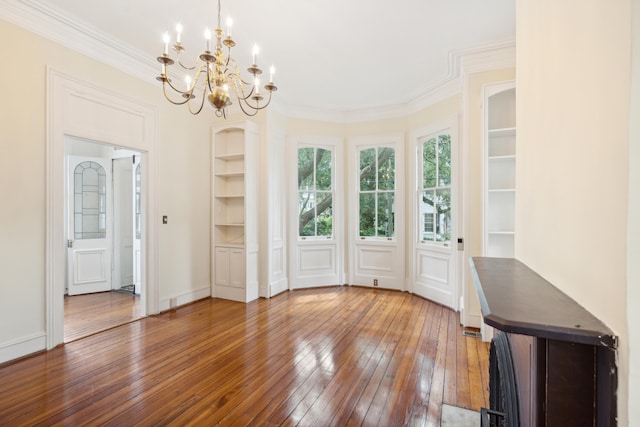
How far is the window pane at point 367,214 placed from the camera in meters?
5.29

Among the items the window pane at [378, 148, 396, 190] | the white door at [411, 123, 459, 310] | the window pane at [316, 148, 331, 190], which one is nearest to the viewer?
the white door at [411, 123, 459, 310]

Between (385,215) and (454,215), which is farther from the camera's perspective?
(385,215)

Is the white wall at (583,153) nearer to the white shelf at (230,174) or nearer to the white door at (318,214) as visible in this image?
the white shelf at (230,174)

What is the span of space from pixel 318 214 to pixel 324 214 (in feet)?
0.35

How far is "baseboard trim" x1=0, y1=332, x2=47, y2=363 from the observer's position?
2564 millimetres

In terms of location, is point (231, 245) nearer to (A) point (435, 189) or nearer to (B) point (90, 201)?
(B) point (90, 201)

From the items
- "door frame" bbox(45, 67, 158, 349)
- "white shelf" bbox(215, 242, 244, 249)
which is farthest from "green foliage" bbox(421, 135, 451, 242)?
"door frame" bbox(45, 67, 158, 349)

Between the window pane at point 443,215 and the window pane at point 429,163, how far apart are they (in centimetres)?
24

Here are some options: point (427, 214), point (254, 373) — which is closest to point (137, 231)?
point (254, 373)

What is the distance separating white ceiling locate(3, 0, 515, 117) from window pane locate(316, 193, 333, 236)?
6.59 feet

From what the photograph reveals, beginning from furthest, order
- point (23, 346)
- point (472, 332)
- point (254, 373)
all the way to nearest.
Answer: point (472, 332), point (23, 346), point (254, 373)

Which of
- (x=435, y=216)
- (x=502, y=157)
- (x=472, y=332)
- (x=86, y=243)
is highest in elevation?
(x=502, y=157)

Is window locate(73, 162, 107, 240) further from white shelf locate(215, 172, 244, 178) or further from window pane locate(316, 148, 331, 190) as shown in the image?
window pane locate(316, 148, 331, 190)

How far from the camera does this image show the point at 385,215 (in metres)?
5.19
